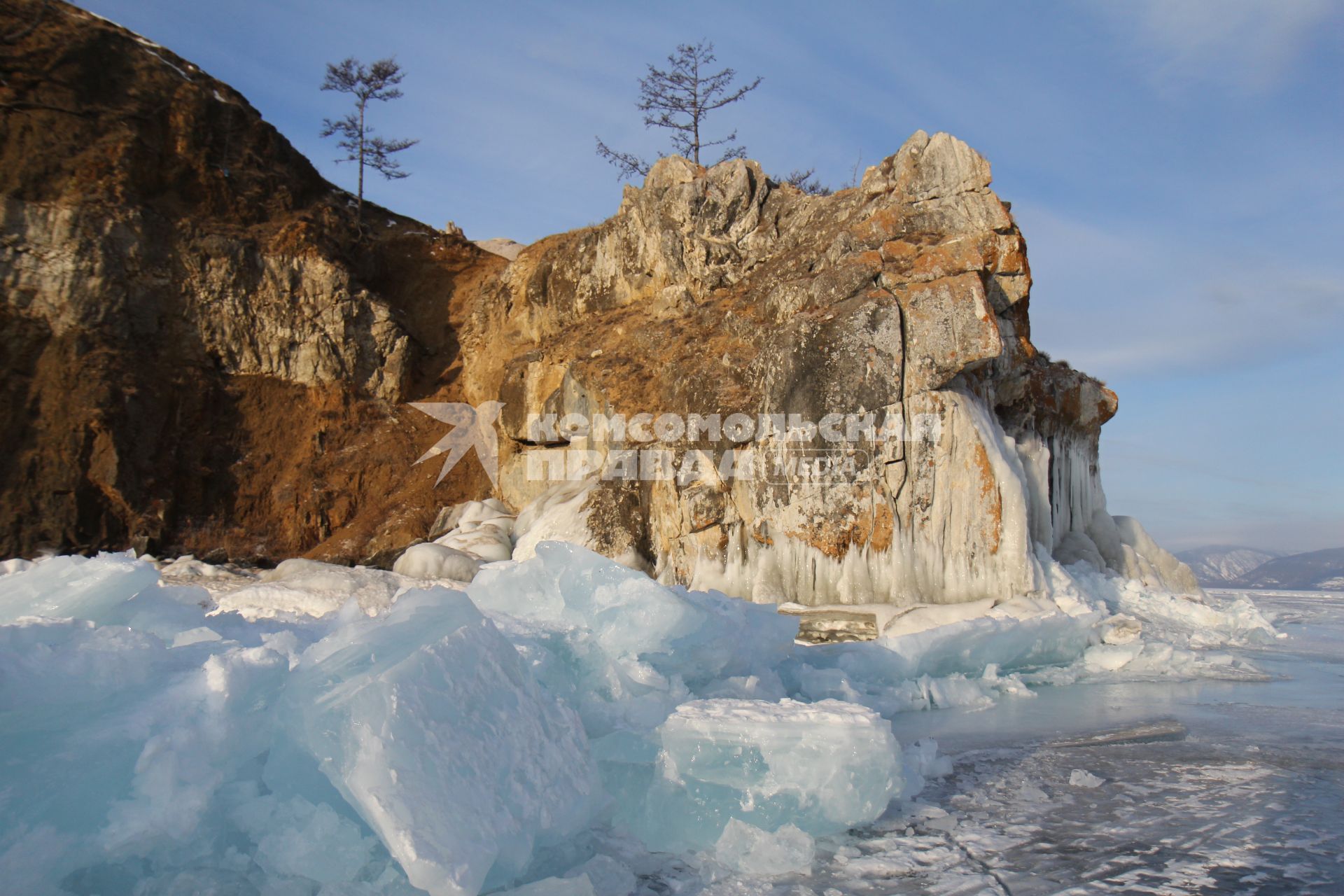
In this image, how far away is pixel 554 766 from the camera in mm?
3164

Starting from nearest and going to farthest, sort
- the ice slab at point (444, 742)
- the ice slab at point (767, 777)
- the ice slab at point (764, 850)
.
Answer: the ice slab at point (444, 742), the ice slab at point (764, 850), the ice slab at point (767, 777)

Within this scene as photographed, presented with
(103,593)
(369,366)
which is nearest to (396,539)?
(369,366)

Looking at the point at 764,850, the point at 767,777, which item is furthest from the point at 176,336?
the point at 764,850

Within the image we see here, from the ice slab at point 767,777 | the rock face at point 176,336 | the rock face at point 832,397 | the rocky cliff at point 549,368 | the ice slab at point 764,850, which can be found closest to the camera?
the ice slab at point 764,850

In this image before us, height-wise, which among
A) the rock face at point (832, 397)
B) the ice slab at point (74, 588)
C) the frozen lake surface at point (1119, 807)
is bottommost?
the frozen lake surface at point (1119, 807)

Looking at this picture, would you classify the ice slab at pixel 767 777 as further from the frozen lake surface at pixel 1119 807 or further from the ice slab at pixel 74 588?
the ice slab at pixel 74 588

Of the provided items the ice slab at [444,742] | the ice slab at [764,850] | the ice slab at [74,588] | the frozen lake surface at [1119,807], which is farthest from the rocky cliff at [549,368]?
the ice slab at [74,588]

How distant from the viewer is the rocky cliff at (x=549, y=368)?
10.1 meters

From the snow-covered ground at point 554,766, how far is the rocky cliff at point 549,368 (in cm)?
472

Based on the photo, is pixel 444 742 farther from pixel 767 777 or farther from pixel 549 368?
pixel 549 368

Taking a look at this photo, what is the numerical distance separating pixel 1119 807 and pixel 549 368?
11.9m

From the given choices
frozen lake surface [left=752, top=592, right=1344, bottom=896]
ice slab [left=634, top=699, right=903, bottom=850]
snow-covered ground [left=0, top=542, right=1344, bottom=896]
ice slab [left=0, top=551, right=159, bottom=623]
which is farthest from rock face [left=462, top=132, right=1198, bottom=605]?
ice slab [left=0, top=551, right=159, bottom=623]

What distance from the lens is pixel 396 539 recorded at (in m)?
14.0

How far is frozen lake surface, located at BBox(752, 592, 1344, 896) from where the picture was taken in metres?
Result: 3.08
